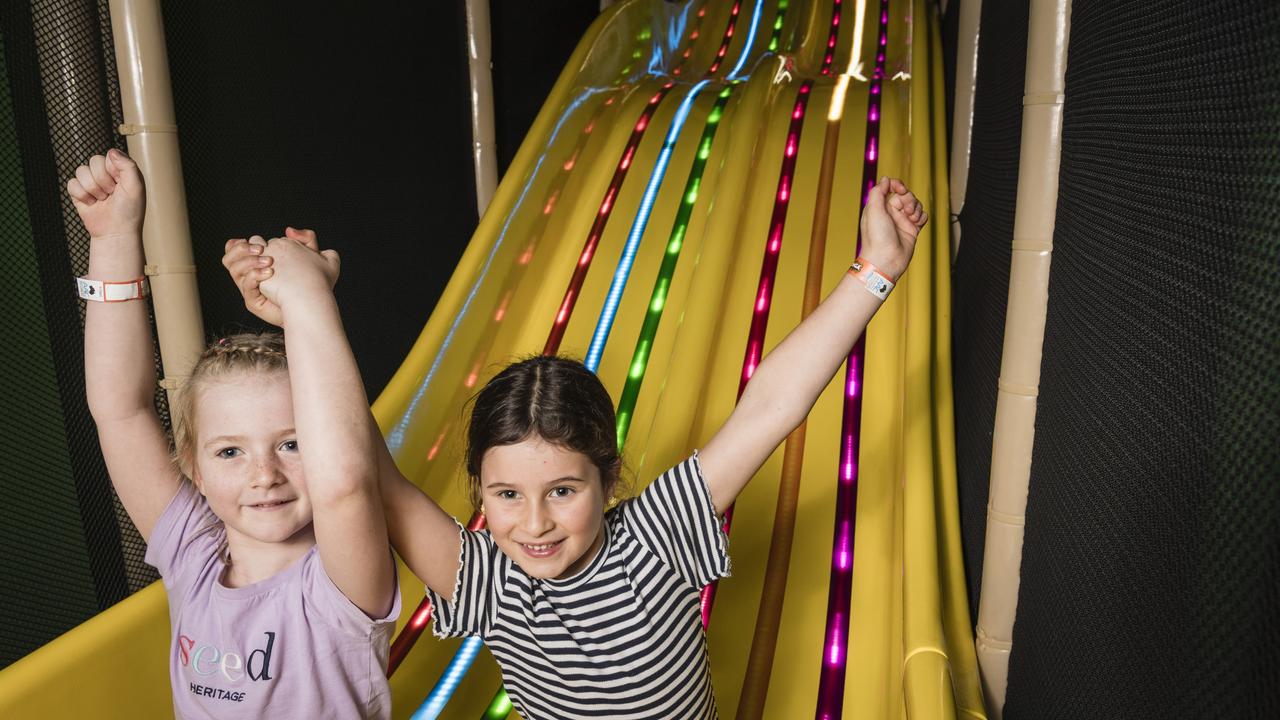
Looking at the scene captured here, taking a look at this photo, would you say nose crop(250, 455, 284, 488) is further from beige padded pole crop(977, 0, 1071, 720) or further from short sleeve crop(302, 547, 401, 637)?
beige padded pole crop(977, 0, 1071, 720)

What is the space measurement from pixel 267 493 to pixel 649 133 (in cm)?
177

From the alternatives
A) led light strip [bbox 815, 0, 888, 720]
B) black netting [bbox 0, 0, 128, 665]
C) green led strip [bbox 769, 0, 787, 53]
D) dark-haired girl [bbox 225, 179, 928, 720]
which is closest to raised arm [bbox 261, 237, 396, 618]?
dark-haired girl [bbox 225, 179, 928, 720]

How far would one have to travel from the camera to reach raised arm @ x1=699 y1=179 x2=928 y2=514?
1.00 metres

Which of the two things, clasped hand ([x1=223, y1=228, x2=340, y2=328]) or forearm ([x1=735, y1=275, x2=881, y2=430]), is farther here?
forearm ([x1=735, y1=275, x2=881, y2=430])

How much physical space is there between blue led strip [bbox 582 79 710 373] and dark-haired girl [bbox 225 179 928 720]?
0.90 meters

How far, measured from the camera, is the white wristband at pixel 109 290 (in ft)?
3.28

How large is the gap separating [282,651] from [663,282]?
1284 millimetres

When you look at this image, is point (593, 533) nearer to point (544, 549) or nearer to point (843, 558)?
point (544, 549)

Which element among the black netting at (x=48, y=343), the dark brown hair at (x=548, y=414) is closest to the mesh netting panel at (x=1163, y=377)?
the dark brown hair at (x=548, y=414)

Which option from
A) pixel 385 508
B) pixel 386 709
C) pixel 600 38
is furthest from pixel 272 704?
pixel 600 38

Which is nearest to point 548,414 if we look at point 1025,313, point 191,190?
point 1025,313

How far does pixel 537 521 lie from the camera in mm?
933

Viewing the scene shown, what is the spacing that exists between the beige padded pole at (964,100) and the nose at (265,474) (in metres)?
1.64

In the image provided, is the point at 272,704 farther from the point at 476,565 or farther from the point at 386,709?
the point at 476,565
